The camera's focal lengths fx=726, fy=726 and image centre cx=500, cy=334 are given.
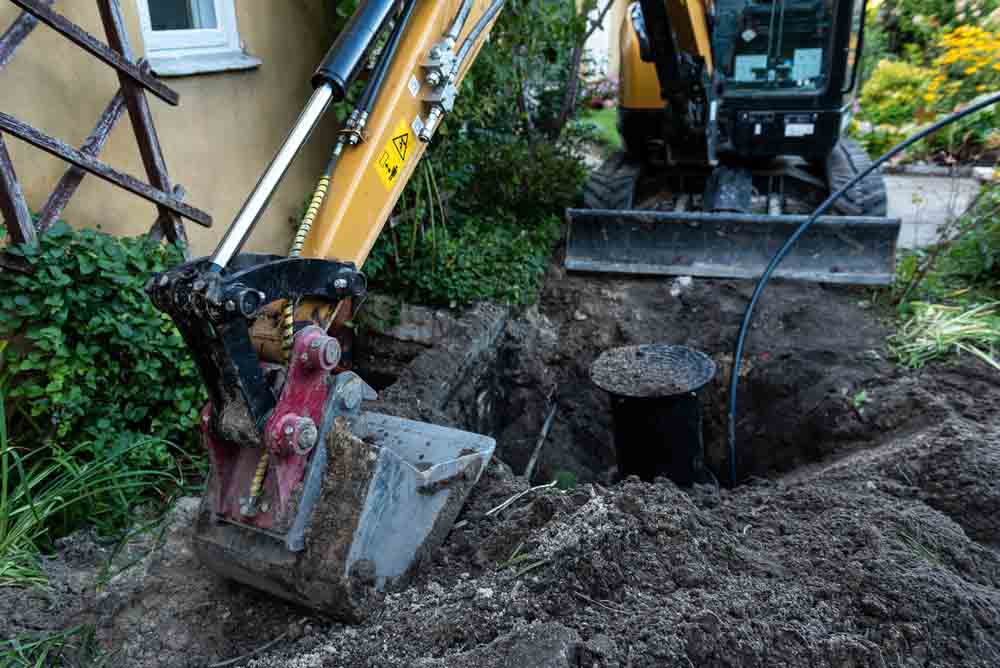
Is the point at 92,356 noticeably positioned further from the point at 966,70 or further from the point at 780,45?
the point at 966,70

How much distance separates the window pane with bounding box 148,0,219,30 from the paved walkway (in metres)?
5.16

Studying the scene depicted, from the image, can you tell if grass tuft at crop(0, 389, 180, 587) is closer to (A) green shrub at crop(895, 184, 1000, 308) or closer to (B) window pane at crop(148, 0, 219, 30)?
(B) window pane at crop(148, 0, 219, 30)

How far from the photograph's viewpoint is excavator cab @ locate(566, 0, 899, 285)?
193 inches

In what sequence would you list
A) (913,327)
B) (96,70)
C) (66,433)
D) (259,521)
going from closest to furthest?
(259,521), (66,433), (96,70), (913,327)

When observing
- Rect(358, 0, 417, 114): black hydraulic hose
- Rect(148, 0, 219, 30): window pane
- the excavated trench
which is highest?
Rect(148, 0, 219, 30): window pane

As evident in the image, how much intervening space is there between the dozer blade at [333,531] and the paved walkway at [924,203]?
17.1ft

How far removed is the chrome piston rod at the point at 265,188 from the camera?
1.83 meters

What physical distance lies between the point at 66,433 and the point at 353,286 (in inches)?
60.0

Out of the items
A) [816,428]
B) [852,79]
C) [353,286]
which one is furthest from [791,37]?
[353,286]

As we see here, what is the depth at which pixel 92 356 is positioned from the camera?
9.59ft

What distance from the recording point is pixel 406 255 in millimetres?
4848

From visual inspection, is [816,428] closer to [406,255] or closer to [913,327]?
[913,327]

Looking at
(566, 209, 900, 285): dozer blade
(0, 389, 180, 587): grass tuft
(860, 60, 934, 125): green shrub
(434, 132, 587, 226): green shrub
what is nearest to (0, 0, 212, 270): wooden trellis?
(0, 389, 180, 587): grass tuft

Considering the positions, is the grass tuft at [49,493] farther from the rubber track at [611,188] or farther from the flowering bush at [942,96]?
the flowering bush at [942,96]
